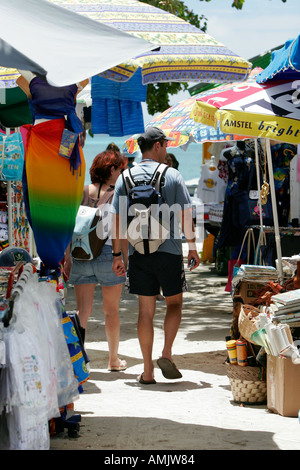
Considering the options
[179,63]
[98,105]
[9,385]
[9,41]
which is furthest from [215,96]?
[9,385]

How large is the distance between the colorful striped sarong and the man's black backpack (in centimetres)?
123

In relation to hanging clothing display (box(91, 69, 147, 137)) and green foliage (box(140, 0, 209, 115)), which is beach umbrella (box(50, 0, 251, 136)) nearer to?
hanging clothing display (box(91, 69, 147, 137))

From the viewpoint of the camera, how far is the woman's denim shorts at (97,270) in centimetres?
671

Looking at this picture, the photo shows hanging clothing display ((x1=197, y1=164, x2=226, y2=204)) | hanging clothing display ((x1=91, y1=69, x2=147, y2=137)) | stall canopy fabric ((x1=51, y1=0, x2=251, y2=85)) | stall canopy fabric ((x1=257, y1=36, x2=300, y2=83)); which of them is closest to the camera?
stall canopy fabric ((x1=257, y1=36, x2=300, y2=83))

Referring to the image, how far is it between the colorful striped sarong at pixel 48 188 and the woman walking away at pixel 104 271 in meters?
1.71

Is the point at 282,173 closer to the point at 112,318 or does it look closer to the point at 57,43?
the point at 112,318

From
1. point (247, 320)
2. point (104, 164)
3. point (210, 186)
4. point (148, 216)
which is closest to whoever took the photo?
point (247, 320)

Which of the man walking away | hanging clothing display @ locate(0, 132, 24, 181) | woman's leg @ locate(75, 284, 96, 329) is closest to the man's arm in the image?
the man walking away

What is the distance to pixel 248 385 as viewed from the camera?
5.75 meters

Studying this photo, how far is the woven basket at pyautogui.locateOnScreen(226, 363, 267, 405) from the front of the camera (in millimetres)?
5758

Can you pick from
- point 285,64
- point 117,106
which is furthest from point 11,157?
point 285,64

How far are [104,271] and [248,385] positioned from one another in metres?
1.65

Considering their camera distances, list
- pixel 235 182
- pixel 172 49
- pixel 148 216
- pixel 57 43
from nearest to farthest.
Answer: pixel 57 43
pixel 148 216
pixel 172 49
pixel 235 182
